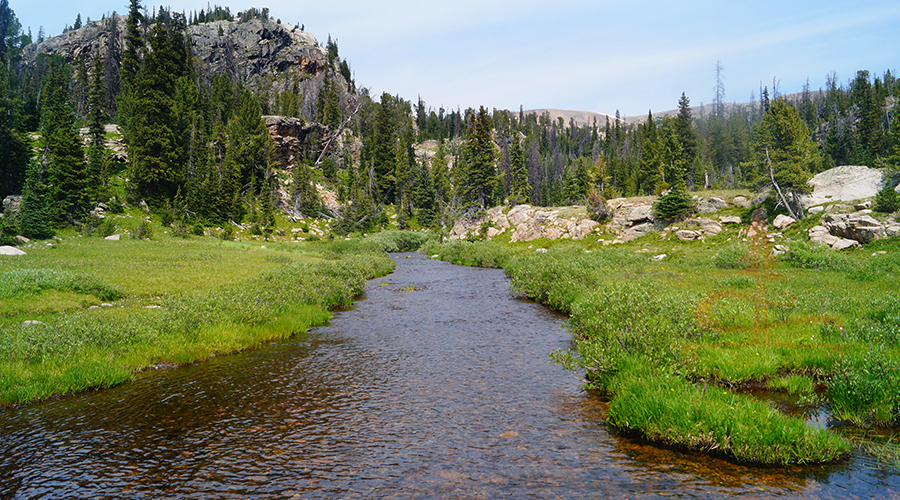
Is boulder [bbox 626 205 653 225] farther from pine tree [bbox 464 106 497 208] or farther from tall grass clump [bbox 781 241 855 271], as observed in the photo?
pine tree [bbox 464 106 497 208]

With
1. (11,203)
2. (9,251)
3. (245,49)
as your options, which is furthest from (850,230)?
(245,49)

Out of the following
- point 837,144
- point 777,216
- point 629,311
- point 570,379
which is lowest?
point 570,379

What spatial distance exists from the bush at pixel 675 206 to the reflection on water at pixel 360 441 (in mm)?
49291

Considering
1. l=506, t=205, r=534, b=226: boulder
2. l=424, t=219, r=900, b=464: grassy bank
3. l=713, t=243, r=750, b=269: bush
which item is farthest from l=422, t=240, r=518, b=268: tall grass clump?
l=424, t=219, r=900, b=464: grassy bank

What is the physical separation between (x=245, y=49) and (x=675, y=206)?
17522 centimetres

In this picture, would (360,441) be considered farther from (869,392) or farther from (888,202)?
(888,202)

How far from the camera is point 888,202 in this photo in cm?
3681

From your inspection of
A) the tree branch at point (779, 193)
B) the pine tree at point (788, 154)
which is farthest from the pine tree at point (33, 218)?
the tree branch at point (779, 193)

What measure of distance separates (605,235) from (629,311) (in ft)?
169

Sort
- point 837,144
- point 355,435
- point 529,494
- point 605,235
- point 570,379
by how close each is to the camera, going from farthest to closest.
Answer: point 837,144 → point 605,235 → point 570,379 → point 355,435 → point 529,494

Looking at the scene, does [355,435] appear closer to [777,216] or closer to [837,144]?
[777,216]

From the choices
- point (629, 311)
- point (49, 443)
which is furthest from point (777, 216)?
point (49, 443)

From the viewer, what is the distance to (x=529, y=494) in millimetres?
7336

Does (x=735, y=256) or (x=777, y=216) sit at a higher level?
(x=777, y=216)
